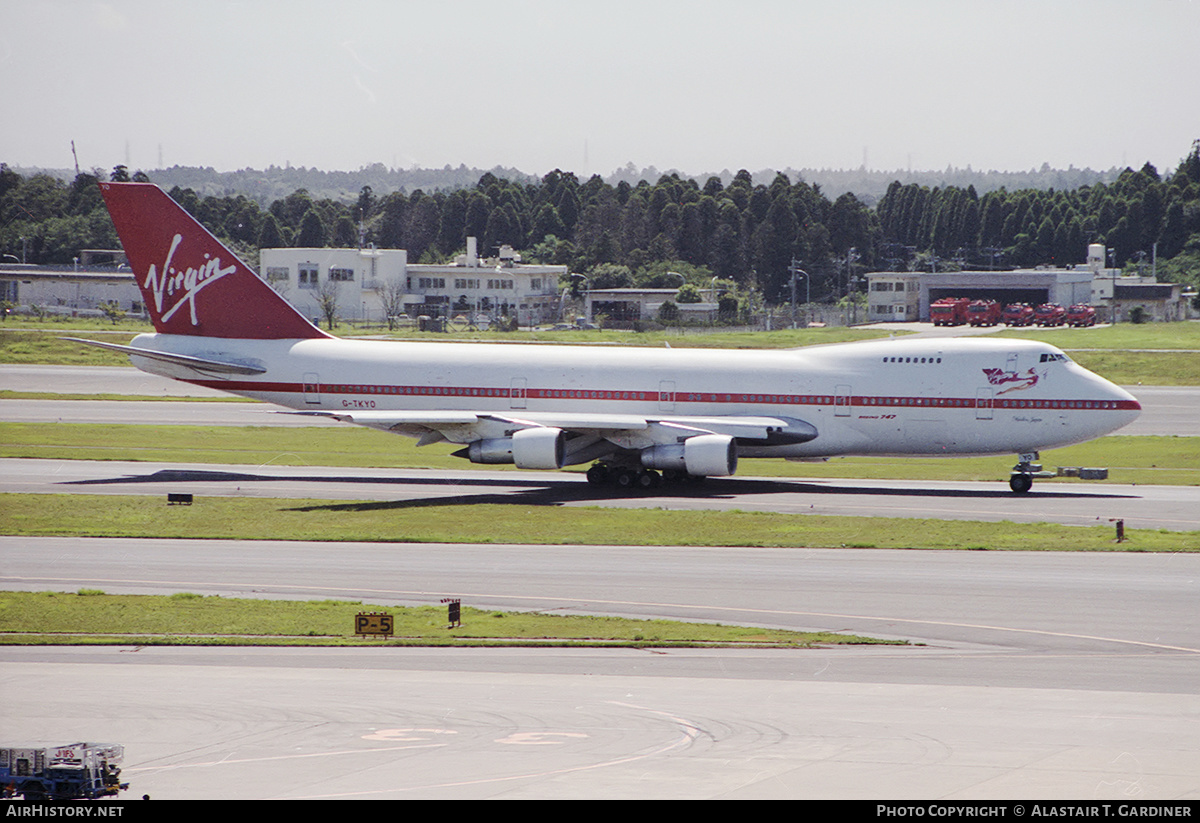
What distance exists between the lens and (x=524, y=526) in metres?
41.7

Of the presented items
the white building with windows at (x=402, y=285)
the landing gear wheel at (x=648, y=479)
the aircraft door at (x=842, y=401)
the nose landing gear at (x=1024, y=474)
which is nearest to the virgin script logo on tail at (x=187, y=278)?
the landing gear wheel at (x=648, y=479)

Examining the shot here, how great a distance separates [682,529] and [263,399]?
23.4 metres

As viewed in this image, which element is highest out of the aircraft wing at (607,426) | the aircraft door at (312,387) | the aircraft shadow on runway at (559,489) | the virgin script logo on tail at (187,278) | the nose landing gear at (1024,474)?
the virgin script logo on tail at (187,278)

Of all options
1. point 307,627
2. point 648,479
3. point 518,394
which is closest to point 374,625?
point 307,627

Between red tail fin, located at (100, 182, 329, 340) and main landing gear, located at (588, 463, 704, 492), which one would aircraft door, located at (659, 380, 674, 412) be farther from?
red tail fin, located at (100, 182, 329, 340)

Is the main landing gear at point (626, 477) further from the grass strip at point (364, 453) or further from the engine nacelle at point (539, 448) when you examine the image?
the grass strip at point (364, 453)

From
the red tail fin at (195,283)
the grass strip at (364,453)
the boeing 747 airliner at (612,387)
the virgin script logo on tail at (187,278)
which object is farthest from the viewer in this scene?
the grass strip at (364,453)

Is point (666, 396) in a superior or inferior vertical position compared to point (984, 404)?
inferior

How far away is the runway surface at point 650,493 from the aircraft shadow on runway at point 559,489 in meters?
0.04

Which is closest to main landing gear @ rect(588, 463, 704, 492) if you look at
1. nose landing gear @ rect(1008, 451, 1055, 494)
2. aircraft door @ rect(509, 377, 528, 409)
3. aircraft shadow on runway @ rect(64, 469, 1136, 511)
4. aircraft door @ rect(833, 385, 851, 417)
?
aircraft shadow on runway @ rect(64, 469, 1136, 511)

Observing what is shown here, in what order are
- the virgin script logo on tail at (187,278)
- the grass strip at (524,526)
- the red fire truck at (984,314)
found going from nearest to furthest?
the grass strip at (524,526), the virgin script logo on tail at (187,278), the red fire truck at (984,314)

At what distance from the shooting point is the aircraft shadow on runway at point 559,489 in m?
47.7

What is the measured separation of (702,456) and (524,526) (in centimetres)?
968

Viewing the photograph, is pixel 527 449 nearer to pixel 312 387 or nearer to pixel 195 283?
pixel 312 387
